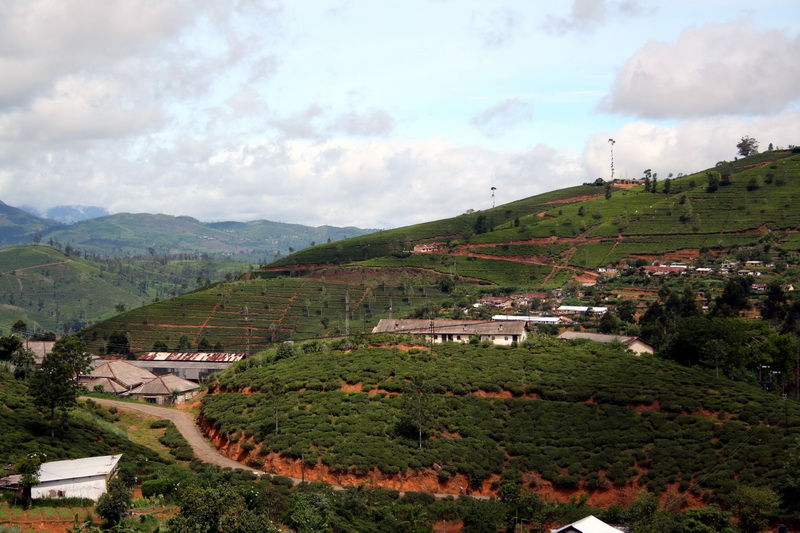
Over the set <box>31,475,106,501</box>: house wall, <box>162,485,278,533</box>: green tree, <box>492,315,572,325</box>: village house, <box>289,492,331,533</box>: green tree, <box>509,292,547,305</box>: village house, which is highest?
<box>509,292,547,305</box>: village house

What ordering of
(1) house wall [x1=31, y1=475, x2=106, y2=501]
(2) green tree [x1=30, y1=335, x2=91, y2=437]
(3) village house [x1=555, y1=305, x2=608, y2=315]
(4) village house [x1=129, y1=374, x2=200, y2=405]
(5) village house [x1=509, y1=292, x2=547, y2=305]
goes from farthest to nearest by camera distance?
(5) village house [x1=509, y1=292, x2=547, y2=305]
(3) village house [x1=555, y1=305, x2=608, y2=315]
(4) village house [x1=129, y1=374, x2=200, y2=405]
(2) green tree [x1=30, y1=335, x2=91, y2=437]
(1) house wall [x1=31, y1=475, x2=106, y2=501]

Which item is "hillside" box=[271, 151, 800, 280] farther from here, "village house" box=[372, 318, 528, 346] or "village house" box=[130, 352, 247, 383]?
"village house" box=[130, 352, 247, 383]

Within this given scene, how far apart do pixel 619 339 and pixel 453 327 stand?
1667 centimetres

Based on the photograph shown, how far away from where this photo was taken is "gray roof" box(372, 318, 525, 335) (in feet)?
204

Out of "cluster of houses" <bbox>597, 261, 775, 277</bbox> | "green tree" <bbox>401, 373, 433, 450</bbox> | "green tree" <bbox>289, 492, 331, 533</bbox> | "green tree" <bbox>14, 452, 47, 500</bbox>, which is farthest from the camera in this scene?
"cluster of houses" <bbox>597, 261, 775, 277</bbox>

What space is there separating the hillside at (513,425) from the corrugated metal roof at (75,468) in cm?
917

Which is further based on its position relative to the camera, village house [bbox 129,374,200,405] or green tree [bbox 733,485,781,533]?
village house [bbox 129,374,200,405]

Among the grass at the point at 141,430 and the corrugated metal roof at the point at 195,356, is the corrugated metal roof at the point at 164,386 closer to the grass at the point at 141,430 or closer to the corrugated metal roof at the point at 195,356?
the grass at the point at 141,430

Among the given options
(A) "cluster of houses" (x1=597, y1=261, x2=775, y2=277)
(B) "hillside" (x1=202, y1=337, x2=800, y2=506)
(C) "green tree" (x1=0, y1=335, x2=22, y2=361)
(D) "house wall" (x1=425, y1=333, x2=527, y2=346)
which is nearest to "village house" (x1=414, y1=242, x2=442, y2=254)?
(A) "cluster of houses" (x1=597, y1=261, x2=775, y2=277)

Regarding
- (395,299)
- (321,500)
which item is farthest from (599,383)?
(395,299)

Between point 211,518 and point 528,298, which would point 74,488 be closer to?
point 211,518

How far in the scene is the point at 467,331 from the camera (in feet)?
209

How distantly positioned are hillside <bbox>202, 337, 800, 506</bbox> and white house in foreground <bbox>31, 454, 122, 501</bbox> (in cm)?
1020

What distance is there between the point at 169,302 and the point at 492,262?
5191cm
